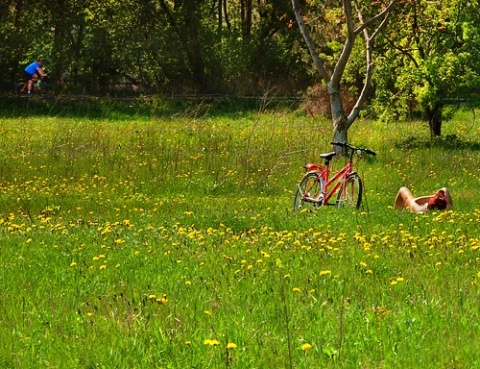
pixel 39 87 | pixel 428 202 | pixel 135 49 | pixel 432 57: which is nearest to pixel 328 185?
pixel 428 202

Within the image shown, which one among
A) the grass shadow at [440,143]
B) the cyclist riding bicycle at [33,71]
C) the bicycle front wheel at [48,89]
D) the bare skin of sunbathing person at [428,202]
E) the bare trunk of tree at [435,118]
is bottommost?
the bare skin of sunbathing person at [428,202]

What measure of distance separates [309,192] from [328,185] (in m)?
0.42

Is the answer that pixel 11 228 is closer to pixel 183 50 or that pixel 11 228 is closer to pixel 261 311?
pixel 261 311

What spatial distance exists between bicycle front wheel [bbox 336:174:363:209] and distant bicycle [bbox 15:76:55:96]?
22.7 meters

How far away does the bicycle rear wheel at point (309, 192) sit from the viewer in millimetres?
11219

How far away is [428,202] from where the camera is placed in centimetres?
1093

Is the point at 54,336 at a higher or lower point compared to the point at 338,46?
lower

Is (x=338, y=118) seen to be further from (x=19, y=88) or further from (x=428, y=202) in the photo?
(x=19, y=88)

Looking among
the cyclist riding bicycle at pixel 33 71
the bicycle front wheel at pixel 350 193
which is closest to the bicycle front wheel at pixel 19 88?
the cyclist riding bicycle at pixel 33 71

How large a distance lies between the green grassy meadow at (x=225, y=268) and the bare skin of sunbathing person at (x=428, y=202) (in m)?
0.45

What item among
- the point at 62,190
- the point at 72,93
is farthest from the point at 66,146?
the point at 72,93

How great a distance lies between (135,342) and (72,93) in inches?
1178

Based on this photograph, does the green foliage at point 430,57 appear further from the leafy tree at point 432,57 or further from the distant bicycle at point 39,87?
the distant bicycle at point 39,87

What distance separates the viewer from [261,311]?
5391mm
